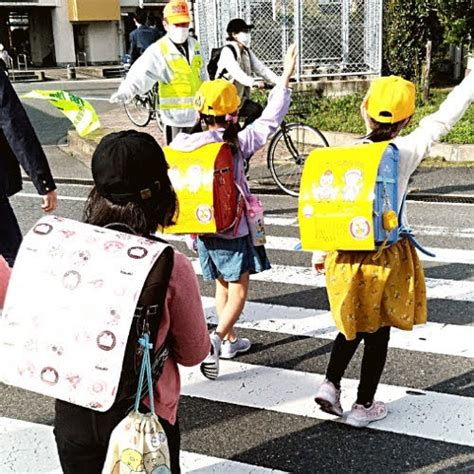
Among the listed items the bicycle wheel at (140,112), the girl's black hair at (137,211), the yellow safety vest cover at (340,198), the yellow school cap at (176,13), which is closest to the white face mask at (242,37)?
the yellow school cap at (176,13)

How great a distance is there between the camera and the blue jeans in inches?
159

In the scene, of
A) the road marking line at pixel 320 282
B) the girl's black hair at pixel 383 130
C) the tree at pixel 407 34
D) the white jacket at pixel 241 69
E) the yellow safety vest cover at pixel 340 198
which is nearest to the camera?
the yellow safety vest cover at pixel 340 198

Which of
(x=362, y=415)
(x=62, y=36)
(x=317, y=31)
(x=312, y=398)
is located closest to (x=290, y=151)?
(x=312, y=398)

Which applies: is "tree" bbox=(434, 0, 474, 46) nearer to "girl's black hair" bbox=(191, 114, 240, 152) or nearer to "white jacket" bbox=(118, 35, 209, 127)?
"white jacket" bbox=(118, 35, 209, 127)

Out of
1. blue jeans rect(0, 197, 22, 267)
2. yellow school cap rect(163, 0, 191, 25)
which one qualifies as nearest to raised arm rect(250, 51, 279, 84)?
yellow school cap rect(163, 0, 191, 25)

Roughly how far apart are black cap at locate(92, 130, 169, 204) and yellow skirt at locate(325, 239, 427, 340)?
126cm

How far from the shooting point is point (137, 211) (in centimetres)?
199

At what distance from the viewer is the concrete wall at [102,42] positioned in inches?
1533

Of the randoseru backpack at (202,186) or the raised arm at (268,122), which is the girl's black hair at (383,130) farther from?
the raised arm at (268,122)

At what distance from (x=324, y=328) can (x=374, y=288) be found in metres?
1.63

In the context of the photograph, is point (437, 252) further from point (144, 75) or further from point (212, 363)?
point (144, 75)

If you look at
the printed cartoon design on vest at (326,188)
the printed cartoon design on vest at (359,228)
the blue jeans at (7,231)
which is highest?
the printed cartoon design on vest at (326,188)

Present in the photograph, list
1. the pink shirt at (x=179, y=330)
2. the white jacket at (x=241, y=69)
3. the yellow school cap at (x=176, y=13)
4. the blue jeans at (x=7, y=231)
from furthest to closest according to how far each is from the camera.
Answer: the white jacket at (x=241, y=69) → the yellow school cap at (x=176, y=13) → the blue jeans at (x=7, y=231) → the pink shirt at (x=179, y=330)

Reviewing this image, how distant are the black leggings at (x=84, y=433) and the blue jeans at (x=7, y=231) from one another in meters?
2.17
